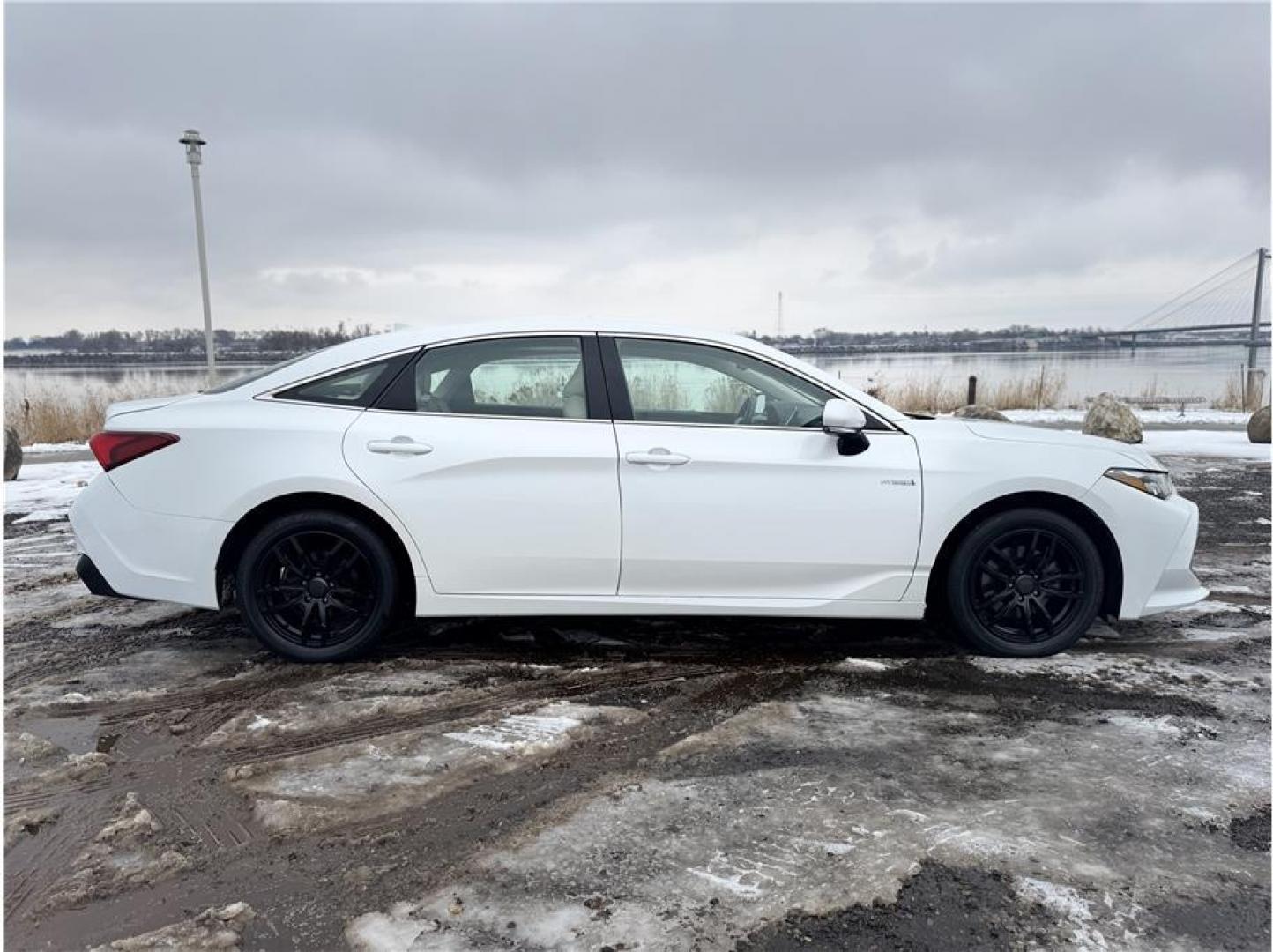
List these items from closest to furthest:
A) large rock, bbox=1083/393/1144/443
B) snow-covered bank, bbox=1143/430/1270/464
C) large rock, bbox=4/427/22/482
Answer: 1. large rock, bbox=4/427/22/482
2. snow-covered bank, bbox=1143/430/1270/464
3. large rock, bbox=1083/393/1144/443

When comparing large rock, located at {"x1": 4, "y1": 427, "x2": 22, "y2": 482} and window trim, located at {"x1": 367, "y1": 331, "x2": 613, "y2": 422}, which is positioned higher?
window trim, located at {"x1": 367, "y1": 331, "x2": 613, "y2": 422}

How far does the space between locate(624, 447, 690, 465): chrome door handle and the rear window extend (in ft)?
3.81

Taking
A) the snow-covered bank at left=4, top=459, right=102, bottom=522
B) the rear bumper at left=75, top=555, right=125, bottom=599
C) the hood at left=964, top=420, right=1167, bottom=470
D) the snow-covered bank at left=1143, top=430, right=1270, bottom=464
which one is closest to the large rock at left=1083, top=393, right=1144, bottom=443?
the snow-covered bank at left=1143, top=430, right=1270, bottom=464

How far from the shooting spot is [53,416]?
14422mm

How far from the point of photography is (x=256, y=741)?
128 inches

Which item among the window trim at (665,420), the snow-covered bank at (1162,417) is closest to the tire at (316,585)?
the window trim at (665,420)

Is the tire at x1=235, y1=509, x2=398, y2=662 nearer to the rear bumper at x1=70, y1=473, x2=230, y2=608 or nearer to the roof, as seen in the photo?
the rear bumper at x1=70, y1=473, x2=230, y2=608

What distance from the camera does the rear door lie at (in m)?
3.85

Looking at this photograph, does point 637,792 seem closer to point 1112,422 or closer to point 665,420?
point 665,420

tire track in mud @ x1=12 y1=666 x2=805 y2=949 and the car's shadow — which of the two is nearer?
tire track in mud @ x1=12 y1=666 x2=805 y2=949

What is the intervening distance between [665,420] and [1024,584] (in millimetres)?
1841

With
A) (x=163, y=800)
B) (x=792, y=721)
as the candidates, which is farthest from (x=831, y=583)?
(x=163, y=800)

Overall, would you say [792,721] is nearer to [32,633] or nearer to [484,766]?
[484,766]

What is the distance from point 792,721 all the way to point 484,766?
47.3 inches
